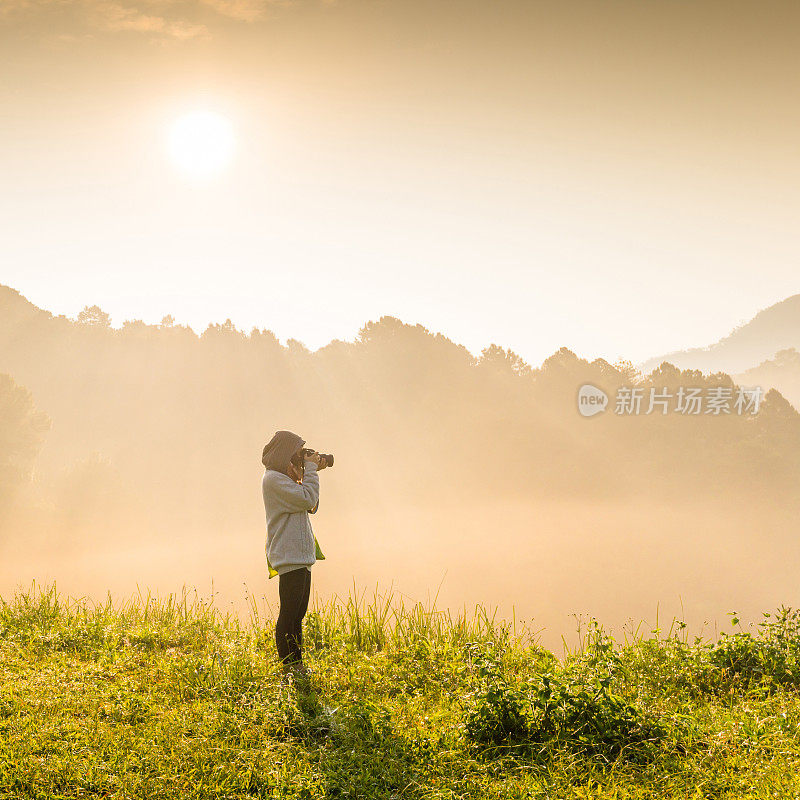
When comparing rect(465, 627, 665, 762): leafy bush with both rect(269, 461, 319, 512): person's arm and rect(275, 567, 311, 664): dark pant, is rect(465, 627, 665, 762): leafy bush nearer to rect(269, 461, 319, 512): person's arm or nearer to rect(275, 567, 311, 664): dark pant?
rect(275, 567, 311, 664): dark pant

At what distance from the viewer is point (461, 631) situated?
20.4 ft

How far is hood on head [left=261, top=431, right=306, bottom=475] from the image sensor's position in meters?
5.26

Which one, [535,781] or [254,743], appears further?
[254,743]

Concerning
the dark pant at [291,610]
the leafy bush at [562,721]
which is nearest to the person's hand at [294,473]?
the dark pant at [291,610]

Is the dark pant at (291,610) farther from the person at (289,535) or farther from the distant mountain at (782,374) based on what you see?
the distant mountain at (782,374)

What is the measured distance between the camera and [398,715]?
4.54 meters

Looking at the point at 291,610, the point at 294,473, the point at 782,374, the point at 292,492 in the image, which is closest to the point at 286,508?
the point at 292,492

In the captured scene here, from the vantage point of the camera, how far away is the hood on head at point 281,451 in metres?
5.26

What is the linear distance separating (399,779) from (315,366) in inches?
1655

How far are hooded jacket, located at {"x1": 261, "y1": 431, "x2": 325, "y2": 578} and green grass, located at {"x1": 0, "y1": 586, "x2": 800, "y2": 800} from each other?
93cm

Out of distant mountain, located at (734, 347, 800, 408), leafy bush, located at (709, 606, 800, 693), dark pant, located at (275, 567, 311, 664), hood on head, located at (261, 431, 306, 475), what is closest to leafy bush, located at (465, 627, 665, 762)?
leafy bush, located at (709, 606, 800, 693)

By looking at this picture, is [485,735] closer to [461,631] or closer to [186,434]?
[461,631]

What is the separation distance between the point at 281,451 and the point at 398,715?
2244 mm

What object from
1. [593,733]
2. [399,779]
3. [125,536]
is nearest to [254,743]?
[399,779]
